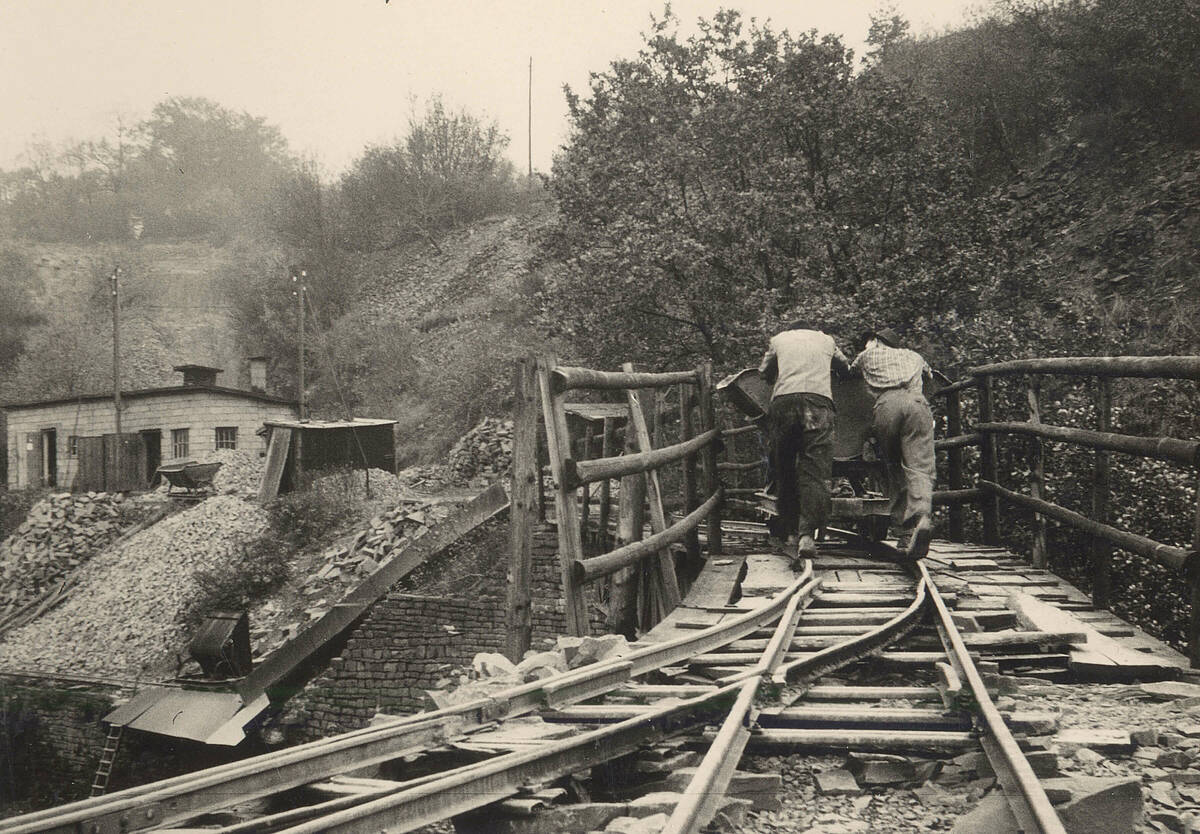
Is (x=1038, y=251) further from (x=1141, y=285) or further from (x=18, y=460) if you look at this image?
(x=18, y=460)

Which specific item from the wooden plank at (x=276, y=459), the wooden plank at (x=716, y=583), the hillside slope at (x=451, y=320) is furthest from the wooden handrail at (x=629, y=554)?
the wooden plank at (x=276, y=459)

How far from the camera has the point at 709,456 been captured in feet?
24.3

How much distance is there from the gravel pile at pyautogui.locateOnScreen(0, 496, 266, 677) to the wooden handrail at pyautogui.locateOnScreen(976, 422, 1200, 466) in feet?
64.4

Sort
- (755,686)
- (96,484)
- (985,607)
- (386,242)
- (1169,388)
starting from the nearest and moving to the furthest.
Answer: (755,686), (985,607), (1169,388), (96,484), (386,242)

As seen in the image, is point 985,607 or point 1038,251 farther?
point 1038,251

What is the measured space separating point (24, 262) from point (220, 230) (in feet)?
59.6

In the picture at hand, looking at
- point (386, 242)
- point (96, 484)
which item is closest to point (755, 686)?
point (96, 484)

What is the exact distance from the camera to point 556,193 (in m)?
19.0

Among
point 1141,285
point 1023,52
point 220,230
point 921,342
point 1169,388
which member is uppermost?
point 220,230

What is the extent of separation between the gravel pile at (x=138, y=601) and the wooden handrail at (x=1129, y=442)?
64.4 feet

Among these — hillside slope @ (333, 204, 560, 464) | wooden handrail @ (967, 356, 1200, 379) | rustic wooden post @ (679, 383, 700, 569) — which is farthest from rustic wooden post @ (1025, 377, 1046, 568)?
hillside slope @ (333, 204, 560, 464)

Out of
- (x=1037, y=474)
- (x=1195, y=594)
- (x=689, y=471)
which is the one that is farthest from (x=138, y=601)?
(x=1195, y=594)

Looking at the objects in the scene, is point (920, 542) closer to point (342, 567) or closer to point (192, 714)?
point (192, 714)

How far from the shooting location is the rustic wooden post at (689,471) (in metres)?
7.06
